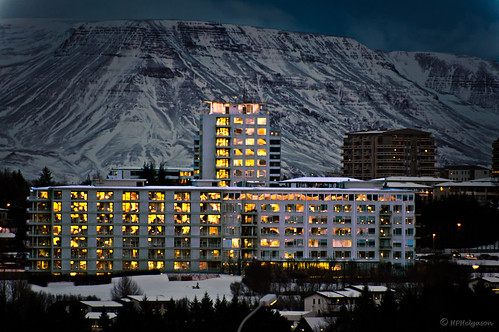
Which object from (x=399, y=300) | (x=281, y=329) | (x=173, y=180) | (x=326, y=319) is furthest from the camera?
(x=173, y=180)

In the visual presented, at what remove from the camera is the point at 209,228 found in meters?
90.1

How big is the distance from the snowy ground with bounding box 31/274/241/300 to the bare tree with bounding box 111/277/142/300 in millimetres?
467

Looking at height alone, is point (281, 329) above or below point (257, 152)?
below

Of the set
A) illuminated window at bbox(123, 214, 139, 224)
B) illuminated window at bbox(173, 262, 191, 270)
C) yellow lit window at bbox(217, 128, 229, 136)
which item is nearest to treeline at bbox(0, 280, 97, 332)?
illuminated window at bbox(173, 262, 191, 270)

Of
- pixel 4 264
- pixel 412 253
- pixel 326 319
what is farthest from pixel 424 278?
pixel 4 264

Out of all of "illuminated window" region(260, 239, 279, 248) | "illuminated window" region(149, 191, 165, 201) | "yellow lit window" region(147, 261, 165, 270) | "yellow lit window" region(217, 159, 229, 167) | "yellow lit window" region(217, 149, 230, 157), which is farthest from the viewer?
"yellow lit window" region(217, 149, 230, 157)

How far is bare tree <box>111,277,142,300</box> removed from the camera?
72.6 m

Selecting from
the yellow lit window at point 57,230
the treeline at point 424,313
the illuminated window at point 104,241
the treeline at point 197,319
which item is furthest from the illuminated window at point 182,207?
the treeline at point 424,313

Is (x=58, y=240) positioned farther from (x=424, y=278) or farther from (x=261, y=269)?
(x=424, y=278)

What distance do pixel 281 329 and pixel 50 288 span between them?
27740mm

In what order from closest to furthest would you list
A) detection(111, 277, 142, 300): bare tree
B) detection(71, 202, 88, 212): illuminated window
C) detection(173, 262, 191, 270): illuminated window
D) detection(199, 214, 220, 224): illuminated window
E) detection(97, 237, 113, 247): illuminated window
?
1. detection(111, 277, 142, 300): bare tree
2. detection(173, 262, 191, 270): illuminated window
3. detection(97, 237, 113, 247): illuminated window
4. detection(71, 202, 88, 212): illuminated window
5. detection(199, 214, 220, 224): illuminated window

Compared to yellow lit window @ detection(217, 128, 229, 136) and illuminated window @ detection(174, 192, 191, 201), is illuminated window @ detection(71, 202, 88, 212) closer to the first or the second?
illuminated window @ detection(174, 192, 191, 201)

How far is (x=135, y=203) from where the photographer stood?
89.7 m

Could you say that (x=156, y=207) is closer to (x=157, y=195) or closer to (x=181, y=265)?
(x=157, y=195)
